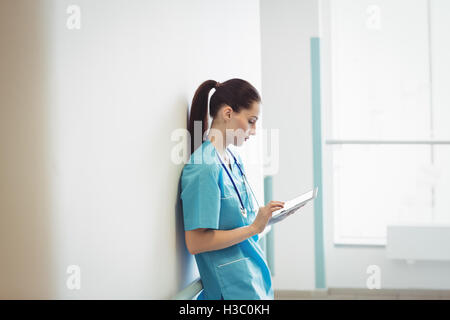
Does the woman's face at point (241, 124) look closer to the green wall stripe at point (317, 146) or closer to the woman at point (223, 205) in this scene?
the woman at point (223, 205)

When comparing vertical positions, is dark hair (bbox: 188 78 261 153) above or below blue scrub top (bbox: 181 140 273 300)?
above

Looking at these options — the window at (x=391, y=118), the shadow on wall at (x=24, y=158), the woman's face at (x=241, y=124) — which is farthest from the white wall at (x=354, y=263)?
the shadow on wall at (x=24, y=158)

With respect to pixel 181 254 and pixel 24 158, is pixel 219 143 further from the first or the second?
pixel 24 158

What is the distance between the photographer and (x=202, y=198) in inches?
36.9

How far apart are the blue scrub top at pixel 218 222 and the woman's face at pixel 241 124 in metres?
0.07

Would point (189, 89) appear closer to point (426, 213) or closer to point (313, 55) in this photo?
point (313, 55)

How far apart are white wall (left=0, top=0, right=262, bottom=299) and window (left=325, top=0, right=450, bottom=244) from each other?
1933 mm

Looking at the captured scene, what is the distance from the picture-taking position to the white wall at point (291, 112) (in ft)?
8.59

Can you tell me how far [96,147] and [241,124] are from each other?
481mm

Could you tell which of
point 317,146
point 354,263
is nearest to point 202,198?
point 317,146

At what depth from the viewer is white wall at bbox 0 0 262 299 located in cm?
53

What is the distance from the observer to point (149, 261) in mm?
864

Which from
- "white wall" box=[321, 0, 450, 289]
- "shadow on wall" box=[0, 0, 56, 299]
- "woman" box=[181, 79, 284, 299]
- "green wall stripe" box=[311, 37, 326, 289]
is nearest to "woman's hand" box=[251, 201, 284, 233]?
"woman" box=[181, 79, 284, 299]

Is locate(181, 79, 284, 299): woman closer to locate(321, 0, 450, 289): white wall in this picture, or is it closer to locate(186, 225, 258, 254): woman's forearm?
locate(186, 225, 258, 254): woman's forearm
